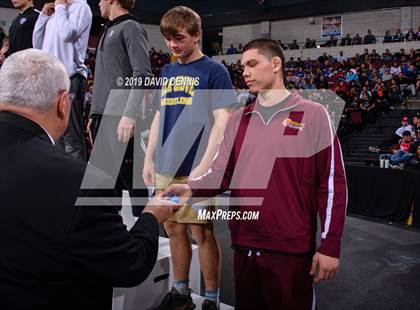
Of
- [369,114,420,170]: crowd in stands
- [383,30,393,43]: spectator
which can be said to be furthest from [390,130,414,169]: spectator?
[383,30,393,43]: spectator

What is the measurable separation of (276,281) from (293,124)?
70cm

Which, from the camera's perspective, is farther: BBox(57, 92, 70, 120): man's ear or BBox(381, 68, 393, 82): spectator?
BBox(381, 68, 393, 82): spectator

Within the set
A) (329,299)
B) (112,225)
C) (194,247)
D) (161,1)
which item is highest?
(161,1)

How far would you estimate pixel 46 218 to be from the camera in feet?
3.74

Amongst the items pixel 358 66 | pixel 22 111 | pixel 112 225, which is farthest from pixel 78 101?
pixel 358 66

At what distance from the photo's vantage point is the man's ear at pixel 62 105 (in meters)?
1.33

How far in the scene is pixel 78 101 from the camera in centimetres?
274

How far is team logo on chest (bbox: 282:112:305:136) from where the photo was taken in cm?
189

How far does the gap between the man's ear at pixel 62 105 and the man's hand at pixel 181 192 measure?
68cm

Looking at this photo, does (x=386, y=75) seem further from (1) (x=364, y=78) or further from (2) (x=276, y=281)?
(2) (x=276, y=281)

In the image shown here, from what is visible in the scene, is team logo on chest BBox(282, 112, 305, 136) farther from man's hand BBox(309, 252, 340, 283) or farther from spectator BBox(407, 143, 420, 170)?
spectator BBox(407, 143, 420, 170)

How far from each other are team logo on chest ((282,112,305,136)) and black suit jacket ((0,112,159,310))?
0.94 meters

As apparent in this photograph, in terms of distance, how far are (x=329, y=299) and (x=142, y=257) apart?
8.00ft

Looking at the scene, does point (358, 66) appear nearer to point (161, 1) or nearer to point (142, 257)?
point (161, 1)
